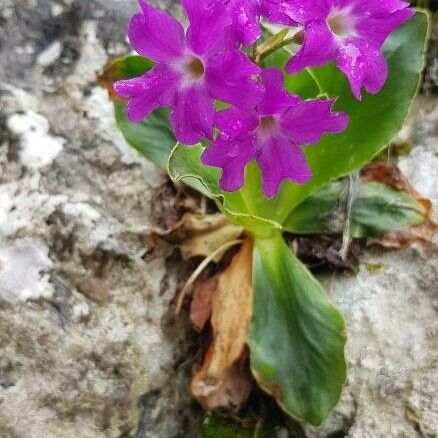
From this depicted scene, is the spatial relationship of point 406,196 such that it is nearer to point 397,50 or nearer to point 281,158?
point 397,50

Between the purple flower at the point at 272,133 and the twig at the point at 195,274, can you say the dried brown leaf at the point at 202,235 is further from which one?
the purple flower at the point at 272,133

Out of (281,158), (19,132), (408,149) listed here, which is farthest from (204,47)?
(408,149)

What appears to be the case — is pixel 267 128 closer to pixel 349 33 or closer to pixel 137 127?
pixel 349 33

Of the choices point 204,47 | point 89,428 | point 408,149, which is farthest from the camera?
point 408,149

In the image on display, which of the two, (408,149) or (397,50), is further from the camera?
(408,149)

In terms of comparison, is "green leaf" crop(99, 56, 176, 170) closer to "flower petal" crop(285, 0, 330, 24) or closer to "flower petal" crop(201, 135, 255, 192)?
"flower petal" crop(201, 135, 255, 192)

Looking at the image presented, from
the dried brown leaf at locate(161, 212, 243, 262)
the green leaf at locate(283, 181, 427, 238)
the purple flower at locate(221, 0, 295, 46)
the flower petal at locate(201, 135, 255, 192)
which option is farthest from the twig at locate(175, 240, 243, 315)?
the purple flower at locate(221, 0, 295, 46)

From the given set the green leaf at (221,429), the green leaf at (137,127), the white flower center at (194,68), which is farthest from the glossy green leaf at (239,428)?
the white flower center at (194,68)
